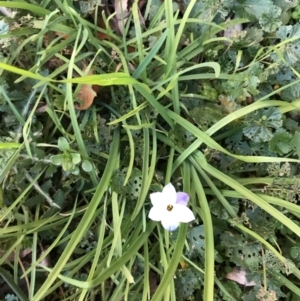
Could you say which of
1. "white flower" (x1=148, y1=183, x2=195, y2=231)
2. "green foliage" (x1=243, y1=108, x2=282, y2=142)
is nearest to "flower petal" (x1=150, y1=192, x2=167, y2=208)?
"white flower" (x1=148, y1=183, x2=195, y2=231)

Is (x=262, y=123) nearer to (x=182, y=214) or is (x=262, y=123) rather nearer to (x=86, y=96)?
(x=182, y=214)

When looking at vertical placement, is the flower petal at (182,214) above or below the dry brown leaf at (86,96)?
below

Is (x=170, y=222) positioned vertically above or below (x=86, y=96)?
below

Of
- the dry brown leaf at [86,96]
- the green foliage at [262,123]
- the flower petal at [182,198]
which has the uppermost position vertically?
the dry brown leaf at [86,96]

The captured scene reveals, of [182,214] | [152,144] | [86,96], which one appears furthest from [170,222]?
[86,96]

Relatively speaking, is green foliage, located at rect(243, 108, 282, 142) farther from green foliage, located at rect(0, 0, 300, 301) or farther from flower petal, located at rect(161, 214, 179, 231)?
flower petal, located at rect(161, 214, 179, 231)

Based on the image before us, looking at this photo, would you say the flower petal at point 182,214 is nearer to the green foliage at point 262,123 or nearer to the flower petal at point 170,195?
the flower petal at point 170,195

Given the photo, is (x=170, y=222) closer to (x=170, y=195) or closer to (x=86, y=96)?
(x=170, y=195)

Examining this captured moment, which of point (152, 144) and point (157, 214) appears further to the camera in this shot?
point (152, 144)

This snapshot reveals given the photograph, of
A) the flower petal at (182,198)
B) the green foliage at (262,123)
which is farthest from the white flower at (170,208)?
the green foliage at (262,123)
